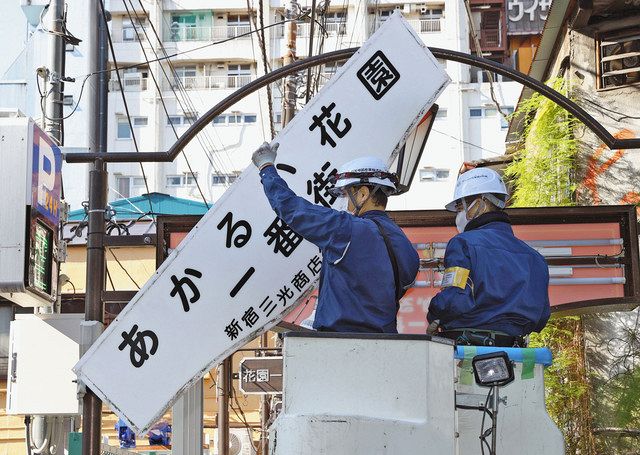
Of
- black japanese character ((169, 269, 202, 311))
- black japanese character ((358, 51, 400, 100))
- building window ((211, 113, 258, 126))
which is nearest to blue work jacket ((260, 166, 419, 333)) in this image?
black japanese character ((169, 269, 202, 311))

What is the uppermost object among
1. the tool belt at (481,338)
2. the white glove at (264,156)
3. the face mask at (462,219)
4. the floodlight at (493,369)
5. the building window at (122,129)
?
the building window at (122,129)

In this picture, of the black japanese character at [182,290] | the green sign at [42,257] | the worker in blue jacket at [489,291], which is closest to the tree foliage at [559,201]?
the green sign at [42,257]

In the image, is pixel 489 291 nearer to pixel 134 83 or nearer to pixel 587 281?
pixel 587 281

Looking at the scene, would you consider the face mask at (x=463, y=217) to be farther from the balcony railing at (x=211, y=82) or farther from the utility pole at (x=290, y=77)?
the balcony railing at (x=211, y=82)

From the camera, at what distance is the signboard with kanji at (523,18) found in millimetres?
60406

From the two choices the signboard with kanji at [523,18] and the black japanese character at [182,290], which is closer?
the black japanese character at [182,290]

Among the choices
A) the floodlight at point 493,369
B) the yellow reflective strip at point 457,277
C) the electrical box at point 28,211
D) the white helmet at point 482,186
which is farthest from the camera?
the electrical box at point 28,211

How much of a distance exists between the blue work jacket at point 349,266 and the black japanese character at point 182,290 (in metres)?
1.71

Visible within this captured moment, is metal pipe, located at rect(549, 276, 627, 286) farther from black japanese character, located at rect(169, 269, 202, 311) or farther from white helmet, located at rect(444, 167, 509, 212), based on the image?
black japanese character, located at rect(169, 269, 202, 311)

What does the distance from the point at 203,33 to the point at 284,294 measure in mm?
57010

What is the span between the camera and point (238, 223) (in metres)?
7.73

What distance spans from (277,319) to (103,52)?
1323 cm

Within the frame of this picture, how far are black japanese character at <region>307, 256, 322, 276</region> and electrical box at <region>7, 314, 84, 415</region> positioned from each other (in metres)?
3.41

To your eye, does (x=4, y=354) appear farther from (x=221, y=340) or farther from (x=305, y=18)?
(x=221, y=340)
